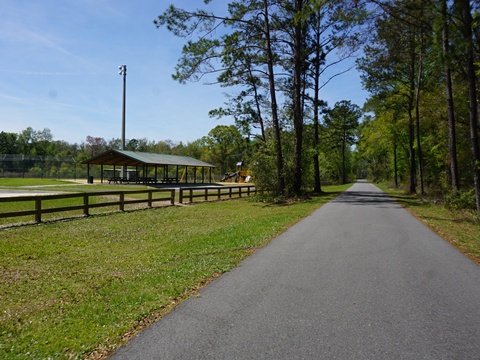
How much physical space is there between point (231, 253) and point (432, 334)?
4.33 meters

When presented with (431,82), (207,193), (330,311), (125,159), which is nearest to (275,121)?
(207,193)

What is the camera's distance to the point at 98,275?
19.4 feet

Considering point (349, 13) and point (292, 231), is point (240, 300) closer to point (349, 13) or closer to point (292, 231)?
point (292, 231)

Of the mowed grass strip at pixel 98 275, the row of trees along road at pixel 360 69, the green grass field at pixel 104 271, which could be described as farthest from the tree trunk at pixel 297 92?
the mowed grass strip at pixel 98 275

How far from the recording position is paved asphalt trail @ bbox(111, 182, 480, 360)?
10.5 ft

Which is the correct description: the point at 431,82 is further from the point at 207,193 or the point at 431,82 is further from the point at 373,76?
the point at 207,193

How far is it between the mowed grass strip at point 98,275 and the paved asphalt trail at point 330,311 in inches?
16.3

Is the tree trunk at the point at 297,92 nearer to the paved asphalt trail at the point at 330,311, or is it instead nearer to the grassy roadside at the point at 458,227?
the grassy roadside at the point at 458,227

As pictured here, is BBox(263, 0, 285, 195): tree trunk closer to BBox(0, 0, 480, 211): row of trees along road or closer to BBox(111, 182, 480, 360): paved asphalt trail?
BBox(0, 0, 480, 211): row of trees along road

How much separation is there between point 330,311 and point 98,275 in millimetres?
3951

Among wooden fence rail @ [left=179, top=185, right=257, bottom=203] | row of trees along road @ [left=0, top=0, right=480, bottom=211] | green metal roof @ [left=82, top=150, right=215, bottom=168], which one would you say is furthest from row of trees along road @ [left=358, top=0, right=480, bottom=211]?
green metal roof @ [left=82, top=150, right=215, bottom=168]

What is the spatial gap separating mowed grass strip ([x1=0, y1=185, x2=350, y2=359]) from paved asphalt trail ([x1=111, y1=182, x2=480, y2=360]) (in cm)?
41

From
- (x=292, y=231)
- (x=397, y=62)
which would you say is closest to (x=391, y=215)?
(x=292, y=231)

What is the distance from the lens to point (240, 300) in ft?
14.7
